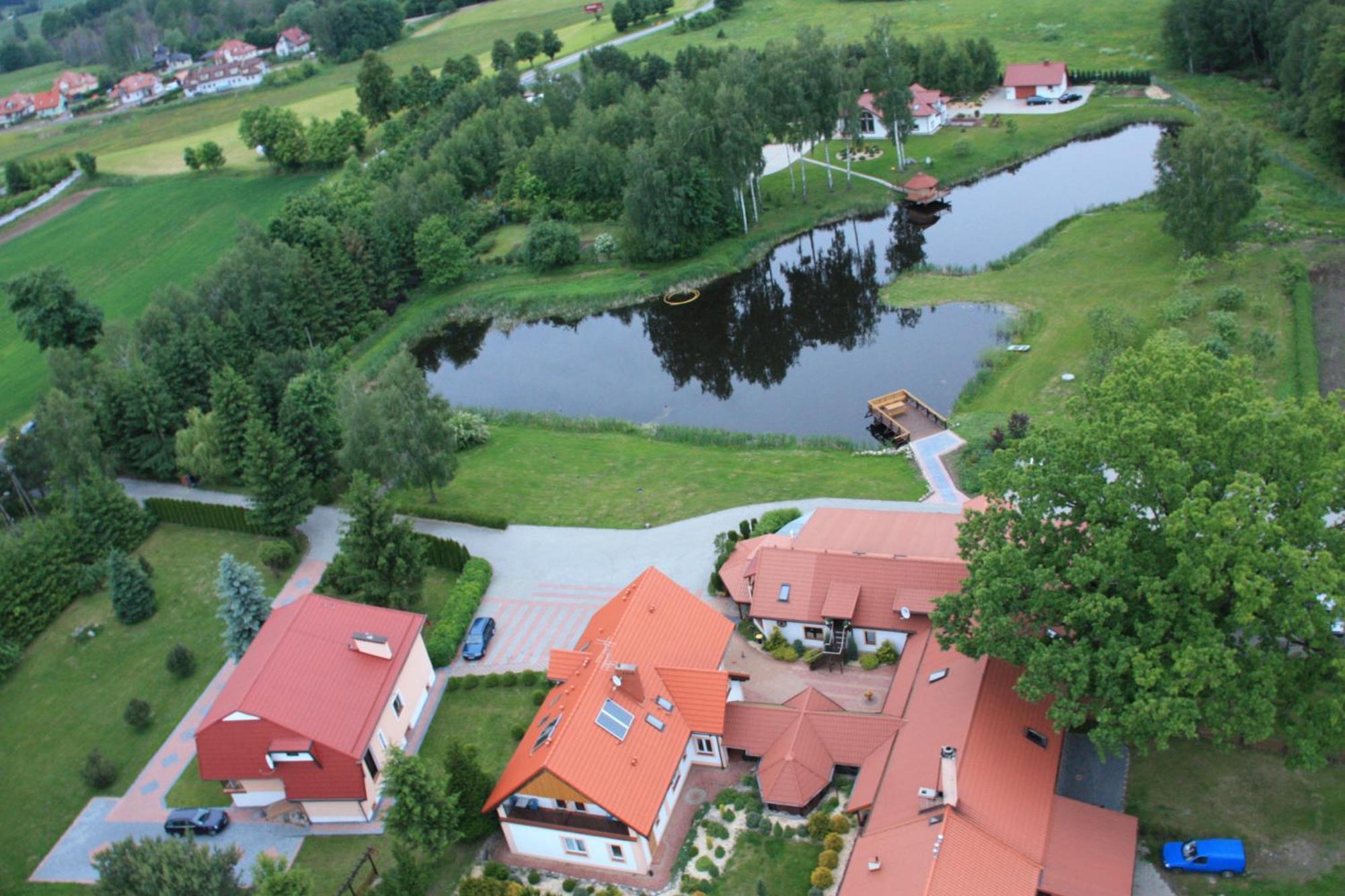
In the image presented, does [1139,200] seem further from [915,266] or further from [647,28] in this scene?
[647,28]

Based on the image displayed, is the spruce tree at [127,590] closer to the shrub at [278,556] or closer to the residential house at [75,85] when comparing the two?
the shrub at [278,556]

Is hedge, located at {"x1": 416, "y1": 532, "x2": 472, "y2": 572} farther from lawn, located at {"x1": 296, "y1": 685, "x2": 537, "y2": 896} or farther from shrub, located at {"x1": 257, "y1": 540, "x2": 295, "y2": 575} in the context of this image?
lawn, located at {"x1": 296, "y1": 685, "x2": 537, "y2": 896}

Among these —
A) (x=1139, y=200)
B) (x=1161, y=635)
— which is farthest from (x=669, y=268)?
(x=1161, y=635)

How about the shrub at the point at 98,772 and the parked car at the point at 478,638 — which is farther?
the parked car at the point at 478,638

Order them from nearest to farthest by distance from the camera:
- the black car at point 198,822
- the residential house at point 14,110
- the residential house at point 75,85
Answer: the black car at point 198,822 < the residential house at point 14,110 < the residential house at point 75,85

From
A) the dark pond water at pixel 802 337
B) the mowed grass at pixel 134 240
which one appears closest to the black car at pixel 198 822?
the dark pond water at pixel 802 337

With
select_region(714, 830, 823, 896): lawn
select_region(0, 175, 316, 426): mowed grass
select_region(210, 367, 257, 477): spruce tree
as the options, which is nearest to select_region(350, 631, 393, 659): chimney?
select_region(714, 830, 823, 896): lawn

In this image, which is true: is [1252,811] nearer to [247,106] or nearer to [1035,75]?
[1035,75]
